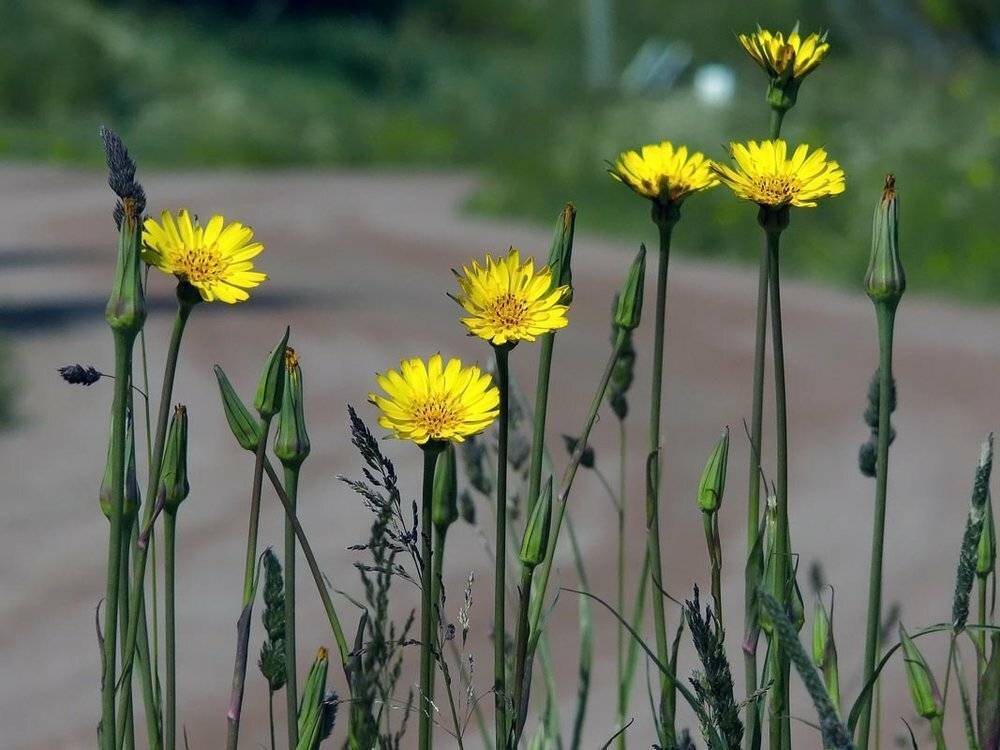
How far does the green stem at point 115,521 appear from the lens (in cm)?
127

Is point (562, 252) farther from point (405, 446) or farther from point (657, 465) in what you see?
point (405, 446)

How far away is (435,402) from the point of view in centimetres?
134

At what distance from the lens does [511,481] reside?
4.81 m

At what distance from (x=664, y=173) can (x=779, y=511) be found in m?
0.30

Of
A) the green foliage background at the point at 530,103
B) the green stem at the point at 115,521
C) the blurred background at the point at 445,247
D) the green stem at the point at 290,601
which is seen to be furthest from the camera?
the green foliage background at the point at 530,103

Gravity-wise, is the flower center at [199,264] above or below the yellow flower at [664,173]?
below

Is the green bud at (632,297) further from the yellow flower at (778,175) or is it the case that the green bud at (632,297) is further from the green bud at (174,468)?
the green bud at (174,468)

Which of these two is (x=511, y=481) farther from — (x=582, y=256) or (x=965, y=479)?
(x=582, y=256)

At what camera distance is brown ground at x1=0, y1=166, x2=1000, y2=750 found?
15.7 ft

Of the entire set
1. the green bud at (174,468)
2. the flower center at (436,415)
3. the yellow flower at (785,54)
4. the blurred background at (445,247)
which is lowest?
the green bud at (174,468)

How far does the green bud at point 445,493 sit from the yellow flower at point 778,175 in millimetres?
324

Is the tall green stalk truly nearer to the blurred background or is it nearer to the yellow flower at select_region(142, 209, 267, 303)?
the yellow flower at select_region(142, 209, 267, 303)

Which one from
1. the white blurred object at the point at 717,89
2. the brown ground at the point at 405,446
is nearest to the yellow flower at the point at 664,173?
the brown ground at the point at 405,446

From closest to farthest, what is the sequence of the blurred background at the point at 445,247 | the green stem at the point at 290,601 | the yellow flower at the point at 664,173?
the green stem at the point at 290,601
the yellow flower at the point at 664,173
the blurred background at the point at 445,247
